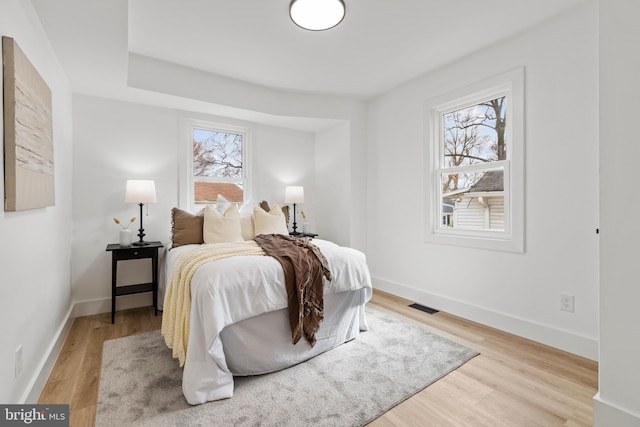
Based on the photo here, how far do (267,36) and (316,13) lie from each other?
0.61 metres

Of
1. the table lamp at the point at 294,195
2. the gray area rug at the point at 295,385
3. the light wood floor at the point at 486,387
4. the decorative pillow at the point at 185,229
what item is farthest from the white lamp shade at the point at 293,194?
the light wood floor at the point at 486,387

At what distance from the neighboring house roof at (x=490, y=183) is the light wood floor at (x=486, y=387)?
1338 millimetres

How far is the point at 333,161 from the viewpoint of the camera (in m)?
4.50

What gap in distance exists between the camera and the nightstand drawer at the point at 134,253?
121 inches

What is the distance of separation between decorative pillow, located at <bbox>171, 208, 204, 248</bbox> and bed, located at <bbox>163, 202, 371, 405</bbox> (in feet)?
3.01

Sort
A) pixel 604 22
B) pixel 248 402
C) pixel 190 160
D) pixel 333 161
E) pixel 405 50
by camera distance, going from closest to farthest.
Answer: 1. pixel 604 22
2. pixel 248 402
3. pixel 405 50
4. pixel 190 160
5. pixel 333 161

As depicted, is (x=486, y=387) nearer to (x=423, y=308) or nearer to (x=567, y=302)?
(x=567, y=302)

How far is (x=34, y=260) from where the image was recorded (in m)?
1.91

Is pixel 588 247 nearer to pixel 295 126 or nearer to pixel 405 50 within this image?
pixel 405 50

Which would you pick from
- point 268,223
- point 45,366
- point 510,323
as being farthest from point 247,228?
point 510,323

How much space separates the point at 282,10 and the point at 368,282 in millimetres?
2249

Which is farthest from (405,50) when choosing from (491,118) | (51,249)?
(51,249)

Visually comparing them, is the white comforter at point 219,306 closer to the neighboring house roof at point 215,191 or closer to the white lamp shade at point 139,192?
the white lamp shade at point 139,192

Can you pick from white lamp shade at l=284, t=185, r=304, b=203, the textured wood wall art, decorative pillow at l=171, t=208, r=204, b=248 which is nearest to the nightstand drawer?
decorative pillow at l=171, t=208, r=204, b=248
